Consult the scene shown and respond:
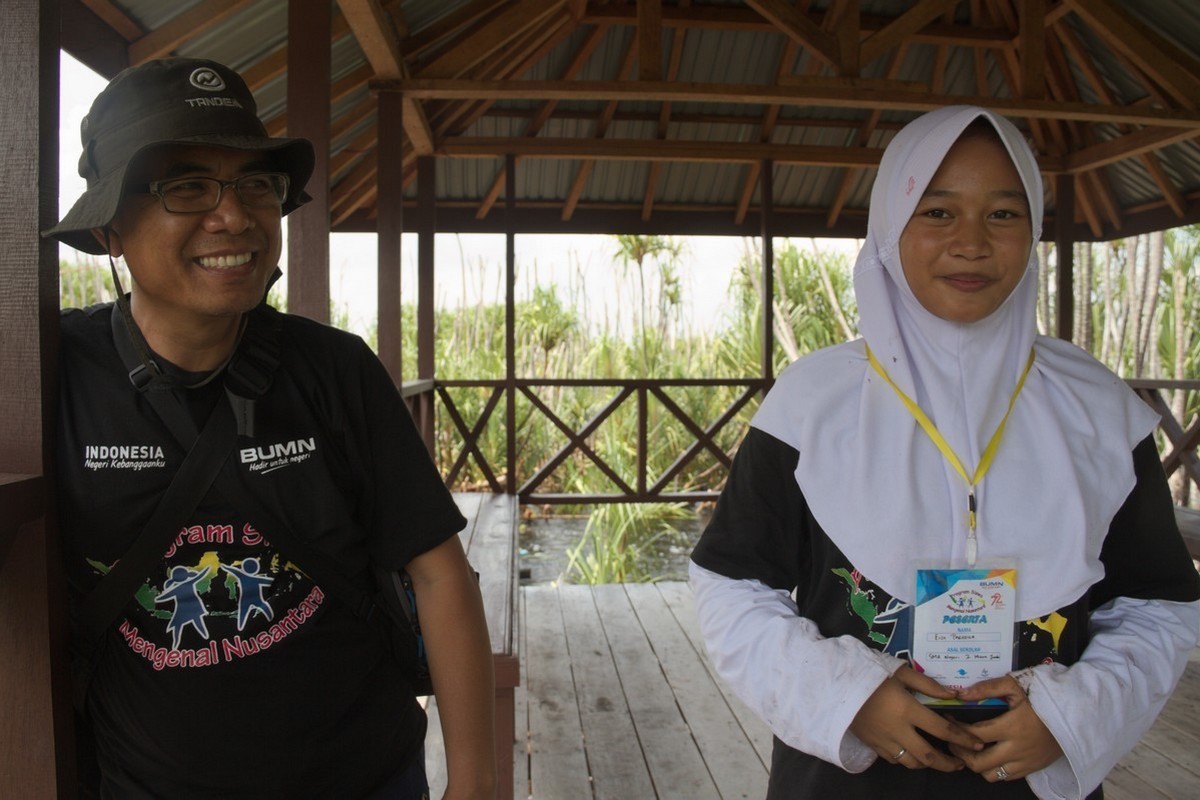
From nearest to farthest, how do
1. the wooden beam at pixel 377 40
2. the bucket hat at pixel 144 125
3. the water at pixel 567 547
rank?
the bucket hat at pixel 144 125 < the wooden beam at pixel 377 40 < the water at pixel 567 547

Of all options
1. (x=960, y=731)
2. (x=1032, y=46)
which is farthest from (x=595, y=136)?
(x=960, y=731)

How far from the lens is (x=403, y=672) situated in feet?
3.83

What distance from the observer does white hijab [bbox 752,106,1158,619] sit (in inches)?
43.6

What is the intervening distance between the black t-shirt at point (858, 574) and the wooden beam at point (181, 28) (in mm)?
2693

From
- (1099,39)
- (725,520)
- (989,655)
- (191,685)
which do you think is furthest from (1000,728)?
(1099,39)

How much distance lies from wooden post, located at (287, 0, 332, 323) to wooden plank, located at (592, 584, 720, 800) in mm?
1853

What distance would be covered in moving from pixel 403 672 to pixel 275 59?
3.34 m

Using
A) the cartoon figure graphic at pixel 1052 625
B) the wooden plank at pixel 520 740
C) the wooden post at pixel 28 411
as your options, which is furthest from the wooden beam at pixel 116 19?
the cartoon figure graphic at pixel 1052 625

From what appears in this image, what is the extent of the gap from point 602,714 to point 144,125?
298 cm

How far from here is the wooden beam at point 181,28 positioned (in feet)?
9.83

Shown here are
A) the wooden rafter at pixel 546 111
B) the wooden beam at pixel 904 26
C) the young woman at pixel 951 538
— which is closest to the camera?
the young woman at pixel 951 538

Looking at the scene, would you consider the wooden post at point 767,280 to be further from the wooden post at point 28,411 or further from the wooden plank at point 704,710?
the wooden post at point 28,411

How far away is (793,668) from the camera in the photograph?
109cm

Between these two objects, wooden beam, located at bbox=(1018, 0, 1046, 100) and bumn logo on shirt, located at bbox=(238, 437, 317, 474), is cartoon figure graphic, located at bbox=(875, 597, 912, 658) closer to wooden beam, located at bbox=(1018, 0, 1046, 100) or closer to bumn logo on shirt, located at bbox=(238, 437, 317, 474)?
bumn logo on shirt, located at bbox=(238, 437, 317, 474)
